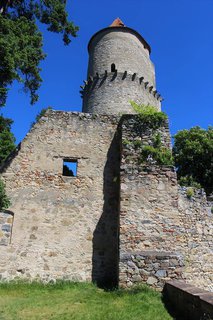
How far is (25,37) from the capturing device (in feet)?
32.3

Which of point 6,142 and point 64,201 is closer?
point 64,201

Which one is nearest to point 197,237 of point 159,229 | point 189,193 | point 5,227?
point 189,193

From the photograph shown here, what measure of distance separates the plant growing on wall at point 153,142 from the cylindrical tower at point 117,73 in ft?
22.7

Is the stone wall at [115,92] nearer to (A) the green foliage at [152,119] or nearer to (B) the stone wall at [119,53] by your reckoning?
(B) the stone wall at [119,53]

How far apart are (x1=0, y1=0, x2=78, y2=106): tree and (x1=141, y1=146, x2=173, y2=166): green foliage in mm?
4602

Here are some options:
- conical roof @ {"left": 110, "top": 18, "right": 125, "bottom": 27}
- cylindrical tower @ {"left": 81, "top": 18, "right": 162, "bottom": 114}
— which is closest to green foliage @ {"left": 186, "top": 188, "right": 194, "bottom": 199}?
cylindrical tower @ {"left": 81, "top": 18, "right": 162, "bottom": 114}

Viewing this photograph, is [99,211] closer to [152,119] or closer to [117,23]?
[152,119]

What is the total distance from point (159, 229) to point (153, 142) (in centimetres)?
305

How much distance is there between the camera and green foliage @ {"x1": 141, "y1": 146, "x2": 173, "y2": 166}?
31.0 ft

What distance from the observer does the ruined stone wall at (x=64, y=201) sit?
9.42 metres

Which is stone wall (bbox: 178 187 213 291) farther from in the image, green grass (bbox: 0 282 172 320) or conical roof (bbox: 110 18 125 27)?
conical roof (bbox: 110 18 125 27)

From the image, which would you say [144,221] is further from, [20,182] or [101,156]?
[20,182]

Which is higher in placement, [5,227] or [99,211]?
[99,211]

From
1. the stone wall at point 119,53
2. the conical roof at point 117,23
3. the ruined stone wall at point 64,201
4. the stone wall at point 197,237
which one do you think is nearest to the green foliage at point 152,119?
the ruined stone wall at point 64,201
